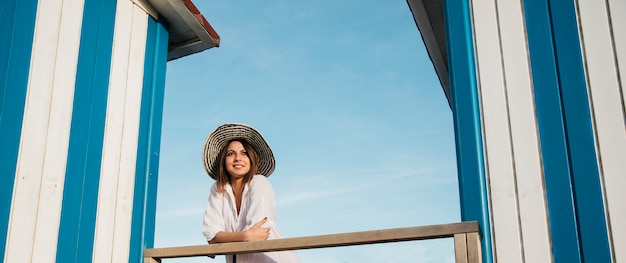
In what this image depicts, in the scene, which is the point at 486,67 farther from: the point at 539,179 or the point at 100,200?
the point at 100,200

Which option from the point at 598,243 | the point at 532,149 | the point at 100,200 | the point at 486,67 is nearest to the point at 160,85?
the point at 100,200

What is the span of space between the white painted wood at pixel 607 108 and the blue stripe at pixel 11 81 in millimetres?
2566

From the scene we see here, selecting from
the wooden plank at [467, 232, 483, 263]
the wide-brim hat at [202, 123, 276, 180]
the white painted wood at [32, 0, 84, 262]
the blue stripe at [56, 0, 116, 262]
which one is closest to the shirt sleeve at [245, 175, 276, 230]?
the wide-brim hat at [202, 123, 276, 180]

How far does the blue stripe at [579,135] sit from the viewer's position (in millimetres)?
2801

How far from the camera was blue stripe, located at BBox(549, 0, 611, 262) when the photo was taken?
2.80 metres

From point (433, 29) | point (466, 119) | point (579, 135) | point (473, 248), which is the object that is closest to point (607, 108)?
point (579, 135)

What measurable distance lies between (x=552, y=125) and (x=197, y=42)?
2.44 meters

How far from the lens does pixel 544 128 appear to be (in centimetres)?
302

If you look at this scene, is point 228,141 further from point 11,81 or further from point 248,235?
point 11,81

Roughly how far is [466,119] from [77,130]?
6.32 feet

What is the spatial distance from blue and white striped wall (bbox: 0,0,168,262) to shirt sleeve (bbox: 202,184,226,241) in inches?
13.7

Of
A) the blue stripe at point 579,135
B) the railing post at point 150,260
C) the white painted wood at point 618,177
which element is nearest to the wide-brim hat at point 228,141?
the railing post at point 150,260

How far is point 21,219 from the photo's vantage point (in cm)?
303

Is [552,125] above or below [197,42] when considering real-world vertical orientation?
below
